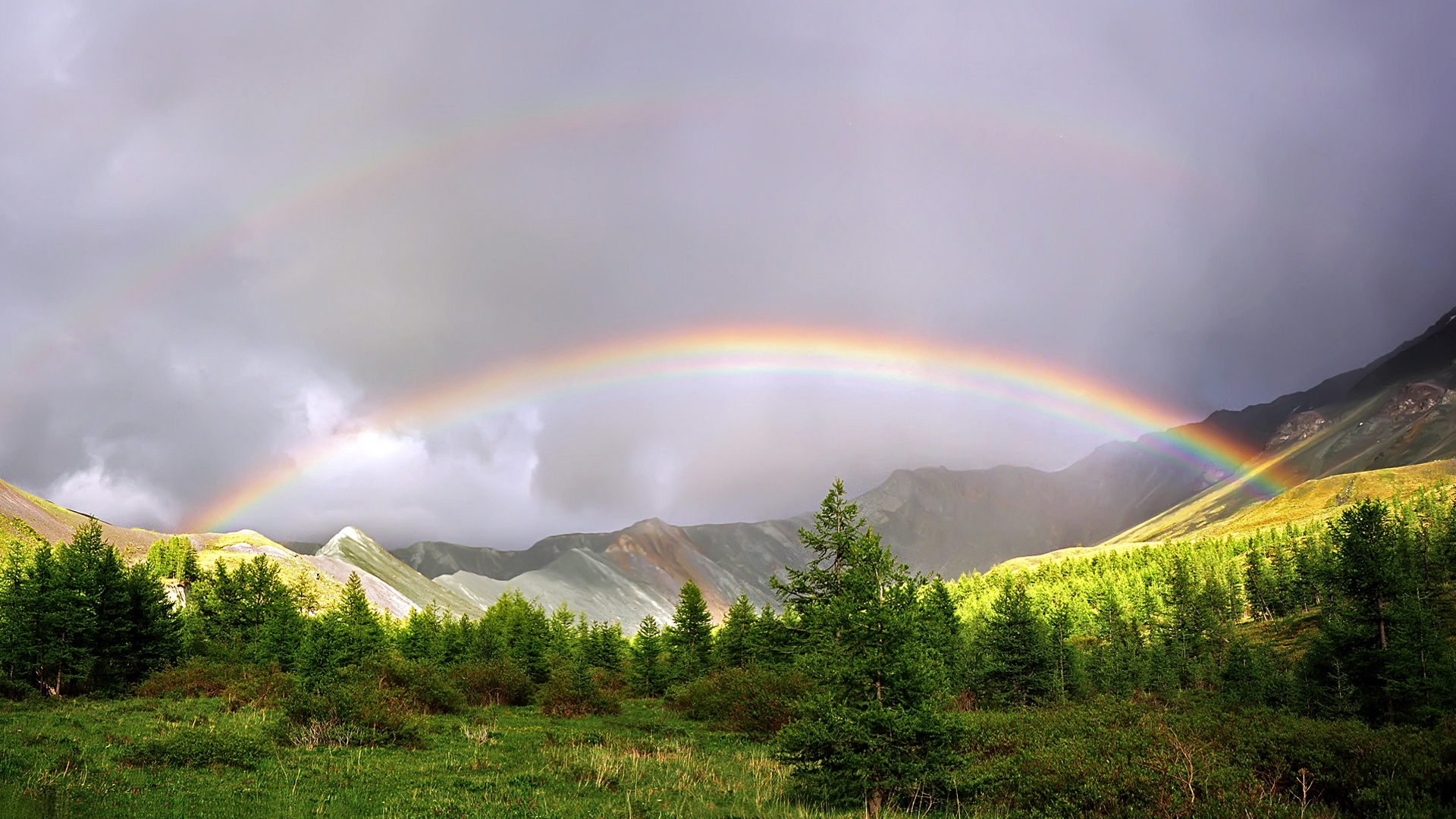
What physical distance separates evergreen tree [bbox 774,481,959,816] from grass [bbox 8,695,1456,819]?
37.2 inches

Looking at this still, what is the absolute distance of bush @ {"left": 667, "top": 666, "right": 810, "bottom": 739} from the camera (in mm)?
35281

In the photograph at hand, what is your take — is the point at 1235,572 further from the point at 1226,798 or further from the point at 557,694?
the point at 1226,798

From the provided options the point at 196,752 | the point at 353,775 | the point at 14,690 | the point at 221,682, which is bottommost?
the point at 221,682

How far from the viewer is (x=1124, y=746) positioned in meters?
19.5

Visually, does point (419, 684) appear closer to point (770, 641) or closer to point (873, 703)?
point (770, 641)

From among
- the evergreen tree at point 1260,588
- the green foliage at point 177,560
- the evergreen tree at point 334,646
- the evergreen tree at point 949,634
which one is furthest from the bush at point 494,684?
the evergreen tree at point 1260,588

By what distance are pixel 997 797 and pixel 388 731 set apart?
22.5m

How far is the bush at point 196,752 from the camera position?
19.3m

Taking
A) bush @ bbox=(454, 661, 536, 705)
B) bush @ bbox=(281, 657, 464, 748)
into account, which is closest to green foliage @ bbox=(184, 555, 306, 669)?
bush @ bbox=(454, 661, 536, 705)

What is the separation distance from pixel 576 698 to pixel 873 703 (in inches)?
1447

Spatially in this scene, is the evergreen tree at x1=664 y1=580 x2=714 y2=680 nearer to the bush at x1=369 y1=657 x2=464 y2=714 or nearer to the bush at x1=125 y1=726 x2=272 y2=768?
the bush at x1=369 y1=657 x2=464 y2=714

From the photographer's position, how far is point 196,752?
19.6 m

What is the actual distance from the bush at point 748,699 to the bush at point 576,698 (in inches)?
219

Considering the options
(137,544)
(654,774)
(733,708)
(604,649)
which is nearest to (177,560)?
(137,544)
